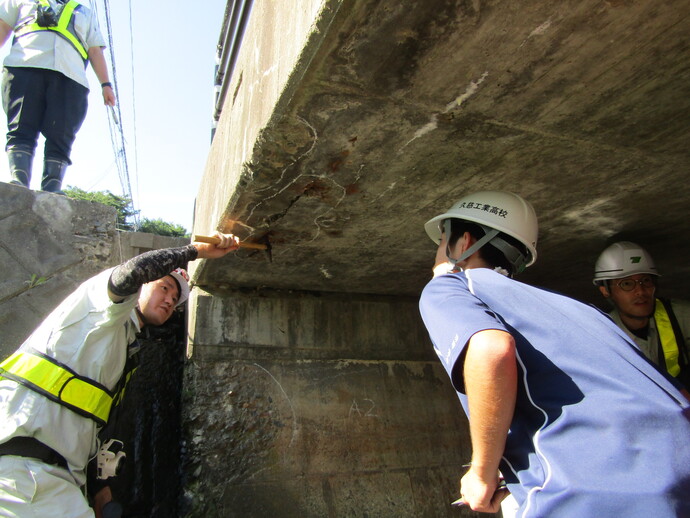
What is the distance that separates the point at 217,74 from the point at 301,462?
181 inches

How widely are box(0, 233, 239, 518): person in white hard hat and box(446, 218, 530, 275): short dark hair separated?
3.94 ft

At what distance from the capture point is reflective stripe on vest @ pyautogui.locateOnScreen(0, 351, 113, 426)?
7.09 feet

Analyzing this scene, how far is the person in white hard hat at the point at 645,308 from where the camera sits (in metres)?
2.73

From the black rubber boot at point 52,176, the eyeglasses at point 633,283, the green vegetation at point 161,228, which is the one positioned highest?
the green vegetation at point 161,228

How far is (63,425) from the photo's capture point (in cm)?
221

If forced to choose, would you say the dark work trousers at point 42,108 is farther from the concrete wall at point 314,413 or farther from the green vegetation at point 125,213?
the green vegetation at point 125,213

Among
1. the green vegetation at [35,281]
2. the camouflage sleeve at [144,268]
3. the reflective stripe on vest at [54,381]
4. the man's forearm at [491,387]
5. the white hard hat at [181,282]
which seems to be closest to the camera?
the man's forearm at [491,387]

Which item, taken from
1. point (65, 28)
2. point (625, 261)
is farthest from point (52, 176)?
point (625, 261)

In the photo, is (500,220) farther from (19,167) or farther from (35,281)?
(19,167)

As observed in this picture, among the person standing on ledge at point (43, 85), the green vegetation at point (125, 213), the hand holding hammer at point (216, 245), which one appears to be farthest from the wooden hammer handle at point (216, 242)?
the green vegetation at point (125, 213)

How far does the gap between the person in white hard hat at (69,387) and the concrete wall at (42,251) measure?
861mm

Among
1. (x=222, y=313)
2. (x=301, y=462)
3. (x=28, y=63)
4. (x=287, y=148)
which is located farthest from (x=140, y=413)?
(x=28, y=63)

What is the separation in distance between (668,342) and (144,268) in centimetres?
298

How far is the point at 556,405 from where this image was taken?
130 cm
